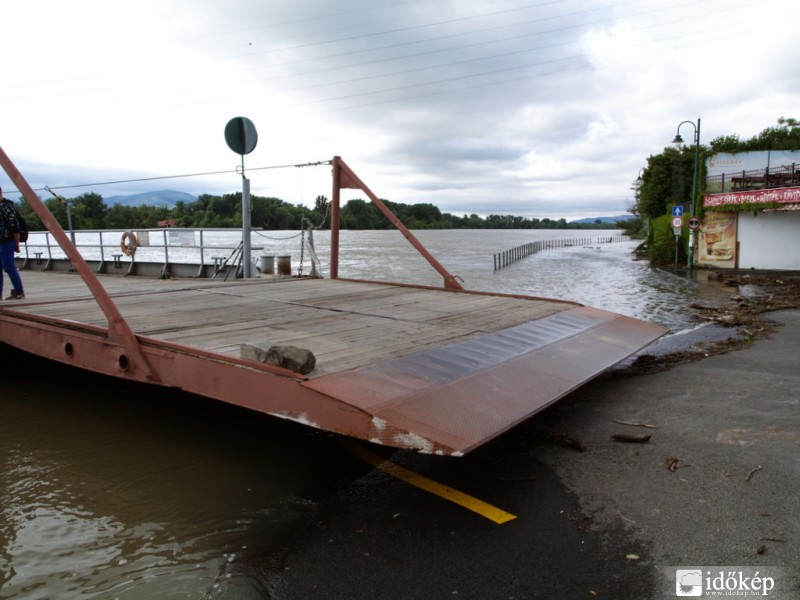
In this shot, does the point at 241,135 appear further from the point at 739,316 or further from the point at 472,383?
the point at 739,316

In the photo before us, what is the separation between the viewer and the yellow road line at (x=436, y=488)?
373 centimetres

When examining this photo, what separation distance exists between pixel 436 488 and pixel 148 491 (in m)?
2.19

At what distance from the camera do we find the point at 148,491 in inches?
173

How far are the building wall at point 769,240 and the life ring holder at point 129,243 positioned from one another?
2773 centimetres

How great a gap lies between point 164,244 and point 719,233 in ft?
89.9

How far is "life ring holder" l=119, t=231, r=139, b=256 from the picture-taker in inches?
612

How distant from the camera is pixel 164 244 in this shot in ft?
49.5

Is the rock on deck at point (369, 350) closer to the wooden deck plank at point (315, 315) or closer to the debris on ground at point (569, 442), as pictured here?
the wooden deck plank at point (315, 315)

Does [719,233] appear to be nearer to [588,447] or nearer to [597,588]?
[588,447]

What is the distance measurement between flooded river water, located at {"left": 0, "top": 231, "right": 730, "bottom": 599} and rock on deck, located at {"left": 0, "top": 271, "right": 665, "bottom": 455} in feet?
2.52

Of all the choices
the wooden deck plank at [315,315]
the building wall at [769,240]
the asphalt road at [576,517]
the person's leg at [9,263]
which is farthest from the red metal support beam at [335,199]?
the building wall at [769,240]

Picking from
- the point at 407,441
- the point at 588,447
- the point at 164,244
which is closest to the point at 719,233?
the point at 164,244

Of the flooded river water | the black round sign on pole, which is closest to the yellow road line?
the flooded river water

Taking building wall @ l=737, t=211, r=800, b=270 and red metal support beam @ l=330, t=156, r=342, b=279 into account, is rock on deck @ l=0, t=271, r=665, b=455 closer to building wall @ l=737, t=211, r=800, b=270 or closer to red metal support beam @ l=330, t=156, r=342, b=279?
red metal support beam @ l=330, t=156, r=342, b=279
